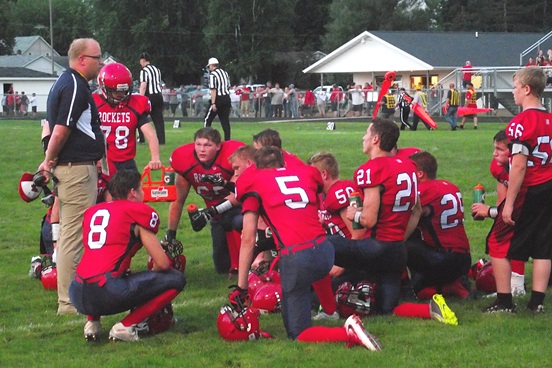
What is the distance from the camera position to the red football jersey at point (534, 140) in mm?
6656

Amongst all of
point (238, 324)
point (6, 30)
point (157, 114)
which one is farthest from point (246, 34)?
point (238, 324)

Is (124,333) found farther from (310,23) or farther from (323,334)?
(310,23)

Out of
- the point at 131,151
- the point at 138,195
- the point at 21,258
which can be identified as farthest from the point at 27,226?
the point at 138,195

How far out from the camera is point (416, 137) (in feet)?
73.0

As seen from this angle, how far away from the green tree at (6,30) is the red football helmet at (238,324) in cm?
7409

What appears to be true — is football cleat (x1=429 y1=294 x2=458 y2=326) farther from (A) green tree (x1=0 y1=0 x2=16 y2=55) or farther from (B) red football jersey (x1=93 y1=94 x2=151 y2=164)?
(A) green tree (x1=0 y1=0 x2=16 y2=55)

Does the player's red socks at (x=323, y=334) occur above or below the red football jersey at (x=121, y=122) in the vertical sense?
below

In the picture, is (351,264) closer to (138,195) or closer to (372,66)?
(138,195)

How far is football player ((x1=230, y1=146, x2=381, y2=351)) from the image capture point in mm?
6156

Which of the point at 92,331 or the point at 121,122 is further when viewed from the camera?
the point at 121,122

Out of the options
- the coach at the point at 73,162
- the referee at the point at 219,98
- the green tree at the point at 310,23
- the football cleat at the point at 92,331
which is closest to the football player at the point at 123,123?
the coach at the point at 73,162

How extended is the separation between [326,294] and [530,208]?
166 centimetres

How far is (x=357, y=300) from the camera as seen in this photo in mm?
6918

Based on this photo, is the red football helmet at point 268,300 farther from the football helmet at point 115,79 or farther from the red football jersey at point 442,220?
the football helmet at point 115,79
